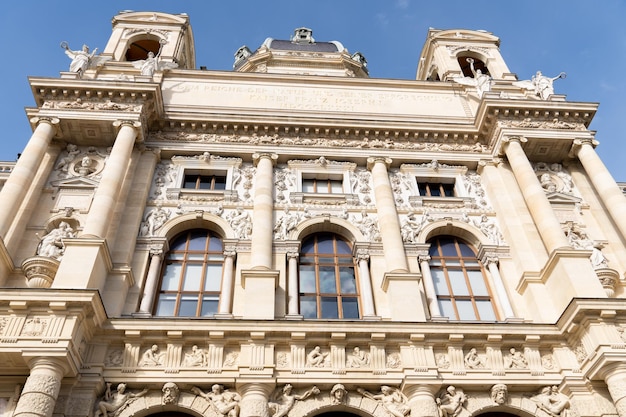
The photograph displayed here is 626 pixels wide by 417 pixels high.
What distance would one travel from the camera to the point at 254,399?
11.2 metres

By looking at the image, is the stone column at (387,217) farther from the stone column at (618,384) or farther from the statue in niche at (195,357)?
the statue in niche at (195,357)

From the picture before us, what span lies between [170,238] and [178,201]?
1.30 m

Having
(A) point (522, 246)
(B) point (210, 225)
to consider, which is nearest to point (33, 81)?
(B) point (210, 225)

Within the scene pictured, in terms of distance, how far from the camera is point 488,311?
1466 centimetres

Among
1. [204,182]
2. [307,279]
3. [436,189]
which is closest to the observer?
[307,279]

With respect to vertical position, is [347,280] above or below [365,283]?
above

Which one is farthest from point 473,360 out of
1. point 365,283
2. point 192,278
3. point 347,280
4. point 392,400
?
point 192,278

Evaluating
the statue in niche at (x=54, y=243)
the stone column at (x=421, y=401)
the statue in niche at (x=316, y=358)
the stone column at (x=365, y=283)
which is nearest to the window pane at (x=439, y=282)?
the stone column at (x=365, y=283)

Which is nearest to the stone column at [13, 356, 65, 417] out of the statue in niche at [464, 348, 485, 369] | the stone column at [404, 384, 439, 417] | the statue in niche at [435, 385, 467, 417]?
the stone column at [404, 384, 439, 417]

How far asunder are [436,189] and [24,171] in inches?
489

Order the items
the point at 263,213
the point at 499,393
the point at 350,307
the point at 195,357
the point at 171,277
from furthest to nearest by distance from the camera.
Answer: the point at 263,213 → the point at 171,277 → the point at 350,307 → the point at 195,357 → the point at 499,393

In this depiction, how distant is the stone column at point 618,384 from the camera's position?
11.0m

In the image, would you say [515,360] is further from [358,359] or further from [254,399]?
[254,399]

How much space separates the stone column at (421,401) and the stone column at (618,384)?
3606 millimetres
